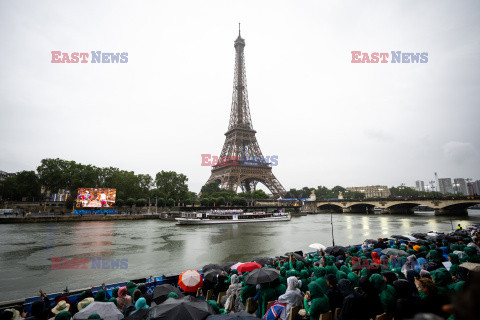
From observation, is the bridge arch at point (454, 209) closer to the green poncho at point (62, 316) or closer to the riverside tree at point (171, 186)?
the riverside tree at point (171, 186)

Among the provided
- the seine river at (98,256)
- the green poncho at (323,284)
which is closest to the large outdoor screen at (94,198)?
the seine river at (98,256)

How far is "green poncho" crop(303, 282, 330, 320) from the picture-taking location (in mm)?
5098

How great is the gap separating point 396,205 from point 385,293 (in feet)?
273

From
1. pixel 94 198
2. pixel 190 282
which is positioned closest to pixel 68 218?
pixel 94 198

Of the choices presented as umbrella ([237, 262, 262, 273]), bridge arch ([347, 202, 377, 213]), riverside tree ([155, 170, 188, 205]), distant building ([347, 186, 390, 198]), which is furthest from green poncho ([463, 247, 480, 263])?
distant building ([347, 186, 390, 198])

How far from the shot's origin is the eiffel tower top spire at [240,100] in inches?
3219

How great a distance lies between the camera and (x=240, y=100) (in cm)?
8344

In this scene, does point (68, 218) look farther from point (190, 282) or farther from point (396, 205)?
point (396, 205)

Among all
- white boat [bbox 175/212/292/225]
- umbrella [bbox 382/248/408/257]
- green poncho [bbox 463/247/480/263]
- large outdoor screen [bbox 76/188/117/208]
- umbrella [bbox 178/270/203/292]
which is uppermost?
large outdoor screen [bbox 76/188/117/208]

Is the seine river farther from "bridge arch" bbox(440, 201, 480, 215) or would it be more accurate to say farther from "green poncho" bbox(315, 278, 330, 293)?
"bridge arch" bbox(440, 201, 480, 215)

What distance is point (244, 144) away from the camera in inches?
3187

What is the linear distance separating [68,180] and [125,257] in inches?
2163

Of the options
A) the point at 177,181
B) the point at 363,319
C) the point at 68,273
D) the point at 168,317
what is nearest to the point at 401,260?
the point at 363,319

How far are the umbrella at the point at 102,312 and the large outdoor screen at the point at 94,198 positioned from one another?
187 ft
